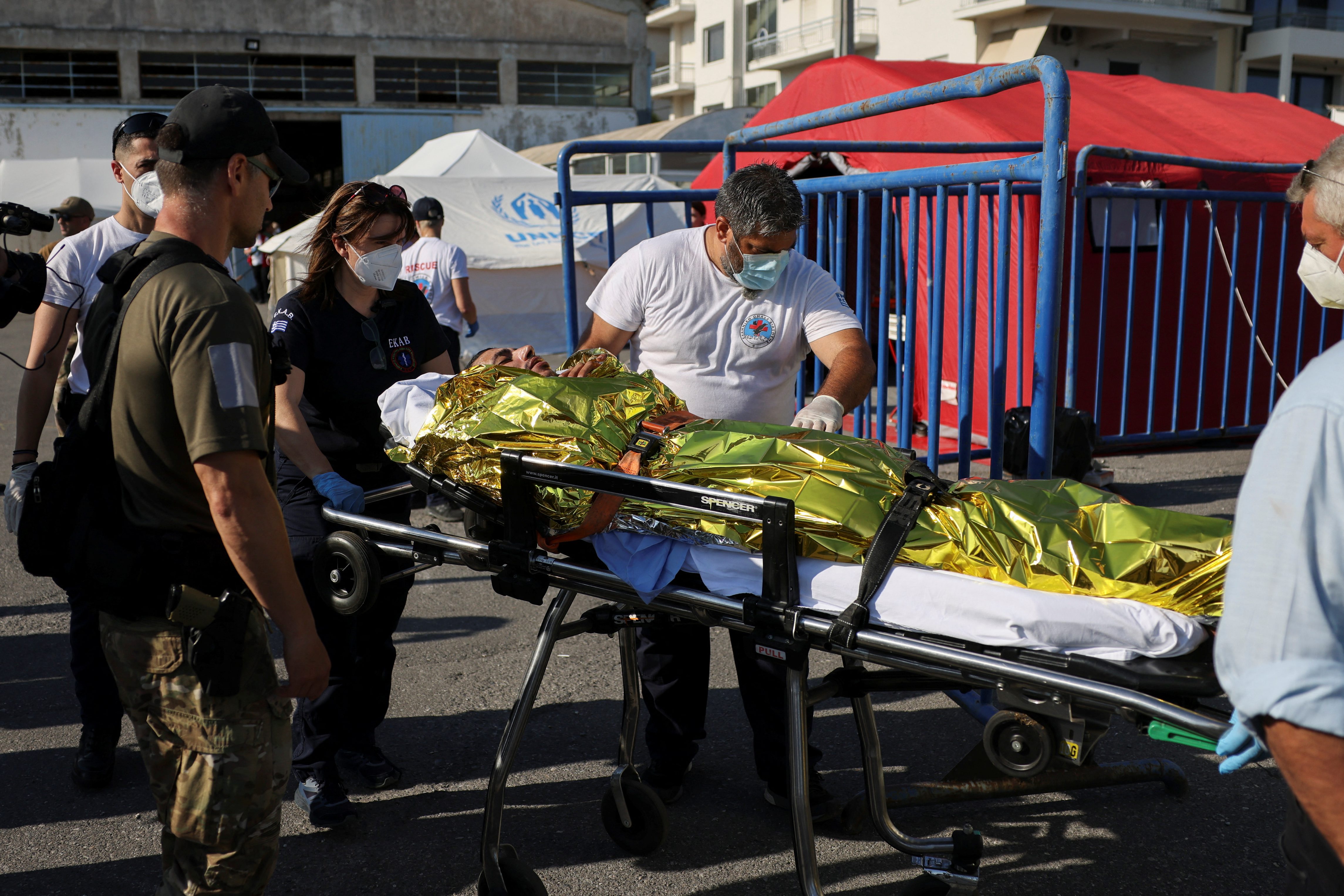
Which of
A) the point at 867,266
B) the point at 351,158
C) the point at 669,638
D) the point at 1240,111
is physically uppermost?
the point at 351,158

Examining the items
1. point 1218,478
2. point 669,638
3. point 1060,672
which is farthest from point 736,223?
point 1218,478

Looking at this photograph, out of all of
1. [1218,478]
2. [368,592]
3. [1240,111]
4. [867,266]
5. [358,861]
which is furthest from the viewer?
[1240,111]

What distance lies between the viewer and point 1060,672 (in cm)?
184

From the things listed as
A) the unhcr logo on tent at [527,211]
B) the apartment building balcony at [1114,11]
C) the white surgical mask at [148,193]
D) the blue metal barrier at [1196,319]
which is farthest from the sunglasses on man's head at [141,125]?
the apartment building balcony at [1114,11]

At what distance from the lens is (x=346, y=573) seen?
2535 mm

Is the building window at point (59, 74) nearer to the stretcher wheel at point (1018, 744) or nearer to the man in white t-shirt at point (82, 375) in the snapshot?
the man in white t-shirt at point (82, 375)

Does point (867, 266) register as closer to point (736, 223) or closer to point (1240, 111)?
point (736, 223)

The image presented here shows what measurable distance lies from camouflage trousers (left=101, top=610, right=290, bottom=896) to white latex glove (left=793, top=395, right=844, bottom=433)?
146 cm

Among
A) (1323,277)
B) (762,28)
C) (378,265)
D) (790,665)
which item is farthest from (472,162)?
(762,28)

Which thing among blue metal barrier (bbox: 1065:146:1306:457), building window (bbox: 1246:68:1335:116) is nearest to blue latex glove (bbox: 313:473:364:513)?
blue metal barrier (bbox: 1065:146:1306:457)

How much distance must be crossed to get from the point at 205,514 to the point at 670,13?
50.0m

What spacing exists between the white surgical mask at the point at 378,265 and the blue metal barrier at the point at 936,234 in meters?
1.70

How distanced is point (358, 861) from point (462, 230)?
34.5 feet

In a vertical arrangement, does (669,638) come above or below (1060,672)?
below
